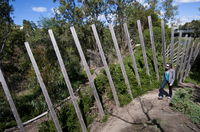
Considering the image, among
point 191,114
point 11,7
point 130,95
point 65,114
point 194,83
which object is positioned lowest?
point 194,83

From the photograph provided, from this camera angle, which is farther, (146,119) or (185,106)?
(185,106)

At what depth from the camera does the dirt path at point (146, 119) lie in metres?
3.25

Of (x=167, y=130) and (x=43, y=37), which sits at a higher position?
(x=43, y=37)

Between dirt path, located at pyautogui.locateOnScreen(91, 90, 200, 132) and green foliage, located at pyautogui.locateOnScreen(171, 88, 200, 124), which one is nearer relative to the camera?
dirt path, located at pyautogui.locateOnScreen(91, 90, 200, 132)

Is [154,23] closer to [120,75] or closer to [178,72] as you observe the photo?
[178,72]

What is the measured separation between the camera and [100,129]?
359cm

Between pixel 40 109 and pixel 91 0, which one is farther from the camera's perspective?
pixel 91 0

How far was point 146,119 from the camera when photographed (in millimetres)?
3650

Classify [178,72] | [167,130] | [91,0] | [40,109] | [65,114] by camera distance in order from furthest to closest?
[91,0]
[178,72]
[40,109]
[65,114]
[167,130]

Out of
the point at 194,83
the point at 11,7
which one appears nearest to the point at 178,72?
the point at 194,83

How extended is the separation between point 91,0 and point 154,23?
13.2 meters

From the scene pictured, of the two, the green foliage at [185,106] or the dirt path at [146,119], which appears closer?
the dirt path at [146,119]

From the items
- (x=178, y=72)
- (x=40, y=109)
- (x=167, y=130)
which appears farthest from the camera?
(x=178, y=72)

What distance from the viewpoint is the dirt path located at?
3254 mm
